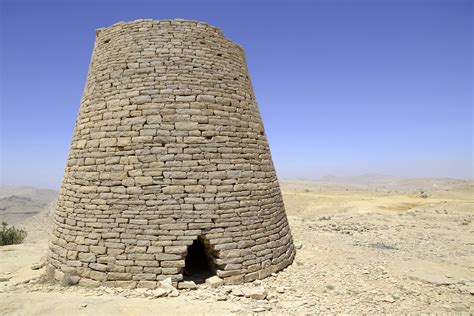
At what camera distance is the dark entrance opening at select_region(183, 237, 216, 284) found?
20.9 feet

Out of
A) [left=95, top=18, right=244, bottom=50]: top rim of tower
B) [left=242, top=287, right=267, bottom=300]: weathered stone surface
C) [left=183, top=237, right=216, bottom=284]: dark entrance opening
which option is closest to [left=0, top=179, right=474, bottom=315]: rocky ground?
[left=242, top=287, right=267, bottom=300]: weathered stone surface

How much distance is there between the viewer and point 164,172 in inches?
237

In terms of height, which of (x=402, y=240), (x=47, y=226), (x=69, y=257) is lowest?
(x=47, y=226)

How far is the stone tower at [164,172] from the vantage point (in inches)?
231

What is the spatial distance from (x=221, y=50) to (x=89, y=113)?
11.3 ft

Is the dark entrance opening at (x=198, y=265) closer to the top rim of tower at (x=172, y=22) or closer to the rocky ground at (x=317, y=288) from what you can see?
the rocky ground at (x=317, y=288)

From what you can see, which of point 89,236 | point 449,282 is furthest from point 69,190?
point 449,282

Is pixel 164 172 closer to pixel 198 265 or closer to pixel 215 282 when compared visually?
pixel 215 282

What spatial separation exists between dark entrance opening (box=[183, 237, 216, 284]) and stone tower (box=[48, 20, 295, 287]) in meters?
0.05

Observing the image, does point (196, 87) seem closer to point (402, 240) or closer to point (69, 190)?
point (69, 190)

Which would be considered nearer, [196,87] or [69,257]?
[69,257]

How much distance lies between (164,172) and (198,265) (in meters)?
2.56

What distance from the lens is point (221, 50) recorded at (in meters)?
7.30

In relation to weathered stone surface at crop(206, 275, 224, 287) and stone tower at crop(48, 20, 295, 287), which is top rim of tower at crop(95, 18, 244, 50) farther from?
weathered stone surface at crop(206, 275, 224, 287)
